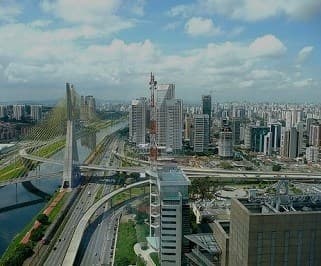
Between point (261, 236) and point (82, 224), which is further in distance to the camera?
point (82, 224)

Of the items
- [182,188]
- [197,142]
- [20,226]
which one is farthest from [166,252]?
[197,142]

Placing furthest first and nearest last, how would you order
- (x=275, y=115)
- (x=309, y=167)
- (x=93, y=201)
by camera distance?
(x=275, y=115) → (x=309, y=167) → (x=93, y=201)

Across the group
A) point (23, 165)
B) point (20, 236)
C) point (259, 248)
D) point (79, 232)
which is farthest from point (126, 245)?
point (23, 165)

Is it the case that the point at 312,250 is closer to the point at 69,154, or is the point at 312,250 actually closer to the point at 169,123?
the point at 69,154

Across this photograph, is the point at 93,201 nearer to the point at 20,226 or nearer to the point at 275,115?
the point at 20,226

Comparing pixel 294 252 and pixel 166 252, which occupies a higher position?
pixel 294 252

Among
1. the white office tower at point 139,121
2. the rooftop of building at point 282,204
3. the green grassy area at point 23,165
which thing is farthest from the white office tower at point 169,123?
the rooftop of building at point 282,204

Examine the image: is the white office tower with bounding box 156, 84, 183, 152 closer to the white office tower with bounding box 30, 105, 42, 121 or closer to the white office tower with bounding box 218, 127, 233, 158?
the white office tower with bounding box 218, 127, 233, 158
